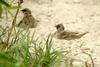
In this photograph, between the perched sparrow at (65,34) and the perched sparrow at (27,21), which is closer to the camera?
the perched sparrow at (65,34)

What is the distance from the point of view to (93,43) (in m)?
3.77

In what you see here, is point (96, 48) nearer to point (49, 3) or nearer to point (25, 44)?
point (25, 44)

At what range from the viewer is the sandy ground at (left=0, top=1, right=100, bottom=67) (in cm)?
381

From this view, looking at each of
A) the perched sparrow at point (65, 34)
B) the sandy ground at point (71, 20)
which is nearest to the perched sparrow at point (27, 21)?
the sandy ground at point (71, 20)

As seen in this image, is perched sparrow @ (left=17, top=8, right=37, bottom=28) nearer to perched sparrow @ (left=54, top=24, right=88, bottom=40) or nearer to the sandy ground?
the sandy ground

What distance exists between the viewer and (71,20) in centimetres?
470

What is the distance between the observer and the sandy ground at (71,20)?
381 centimetres

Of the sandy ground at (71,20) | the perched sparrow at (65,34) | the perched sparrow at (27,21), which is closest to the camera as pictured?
the sandy ground at (71,20)

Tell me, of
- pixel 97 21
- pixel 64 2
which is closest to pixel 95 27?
pixel 97 21

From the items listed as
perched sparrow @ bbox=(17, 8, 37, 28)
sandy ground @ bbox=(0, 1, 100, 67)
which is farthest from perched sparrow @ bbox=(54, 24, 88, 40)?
perched sparrow @ bbox=(17, 8, 37, 28)

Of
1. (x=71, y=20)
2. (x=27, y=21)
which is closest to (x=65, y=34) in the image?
(x=71, y=20)

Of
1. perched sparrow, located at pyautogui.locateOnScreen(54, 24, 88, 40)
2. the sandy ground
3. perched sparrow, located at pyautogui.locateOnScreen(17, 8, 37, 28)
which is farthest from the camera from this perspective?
perched sparrow, located at pyautogui.locateOnScreen(17, 8, 37, 28)

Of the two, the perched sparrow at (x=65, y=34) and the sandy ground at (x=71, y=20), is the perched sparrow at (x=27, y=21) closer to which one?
the sandy ground at (x=71, y=20)

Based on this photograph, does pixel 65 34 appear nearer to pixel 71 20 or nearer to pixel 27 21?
pixel 71 20
